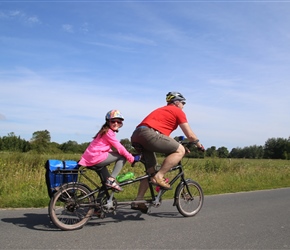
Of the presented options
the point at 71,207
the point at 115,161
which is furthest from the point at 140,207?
the point at 71,207

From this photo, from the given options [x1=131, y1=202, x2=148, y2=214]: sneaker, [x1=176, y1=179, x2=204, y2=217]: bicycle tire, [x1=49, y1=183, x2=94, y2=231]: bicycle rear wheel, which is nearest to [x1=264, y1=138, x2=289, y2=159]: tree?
[x1=176, y1=179, x2=204, y2=217]: bicycle tire

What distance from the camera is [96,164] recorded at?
5117 mm

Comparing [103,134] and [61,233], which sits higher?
[103,134]

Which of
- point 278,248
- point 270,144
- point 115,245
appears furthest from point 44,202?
point 270,144

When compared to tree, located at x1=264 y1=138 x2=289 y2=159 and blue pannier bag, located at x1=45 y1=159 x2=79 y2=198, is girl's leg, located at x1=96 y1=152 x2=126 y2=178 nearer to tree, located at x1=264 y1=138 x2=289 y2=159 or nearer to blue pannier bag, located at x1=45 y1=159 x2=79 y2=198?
blue pannier bag, located at x1=45 y1=159 x2=79 y2=198

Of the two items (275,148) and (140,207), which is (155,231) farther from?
(275,148)

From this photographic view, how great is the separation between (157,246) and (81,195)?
4.87 ft

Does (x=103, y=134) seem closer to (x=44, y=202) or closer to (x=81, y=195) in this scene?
(x=81, y=195)

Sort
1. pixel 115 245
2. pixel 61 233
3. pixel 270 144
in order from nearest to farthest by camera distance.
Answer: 1. pixel 115 245
2. pixel 61 233
3. pixel 270 144

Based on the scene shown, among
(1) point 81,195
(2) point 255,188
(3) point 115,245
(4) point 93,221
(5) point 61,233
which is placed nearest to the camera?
(3) point 115,245

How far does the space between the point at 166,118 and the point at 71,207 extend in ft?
7.19

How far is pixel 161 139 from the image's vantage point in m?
5.52

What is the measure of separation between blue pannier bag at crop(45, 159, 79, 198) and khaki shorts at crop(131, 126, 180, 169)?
1.16m

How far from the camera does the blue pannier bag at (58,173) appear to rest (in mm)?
4953
